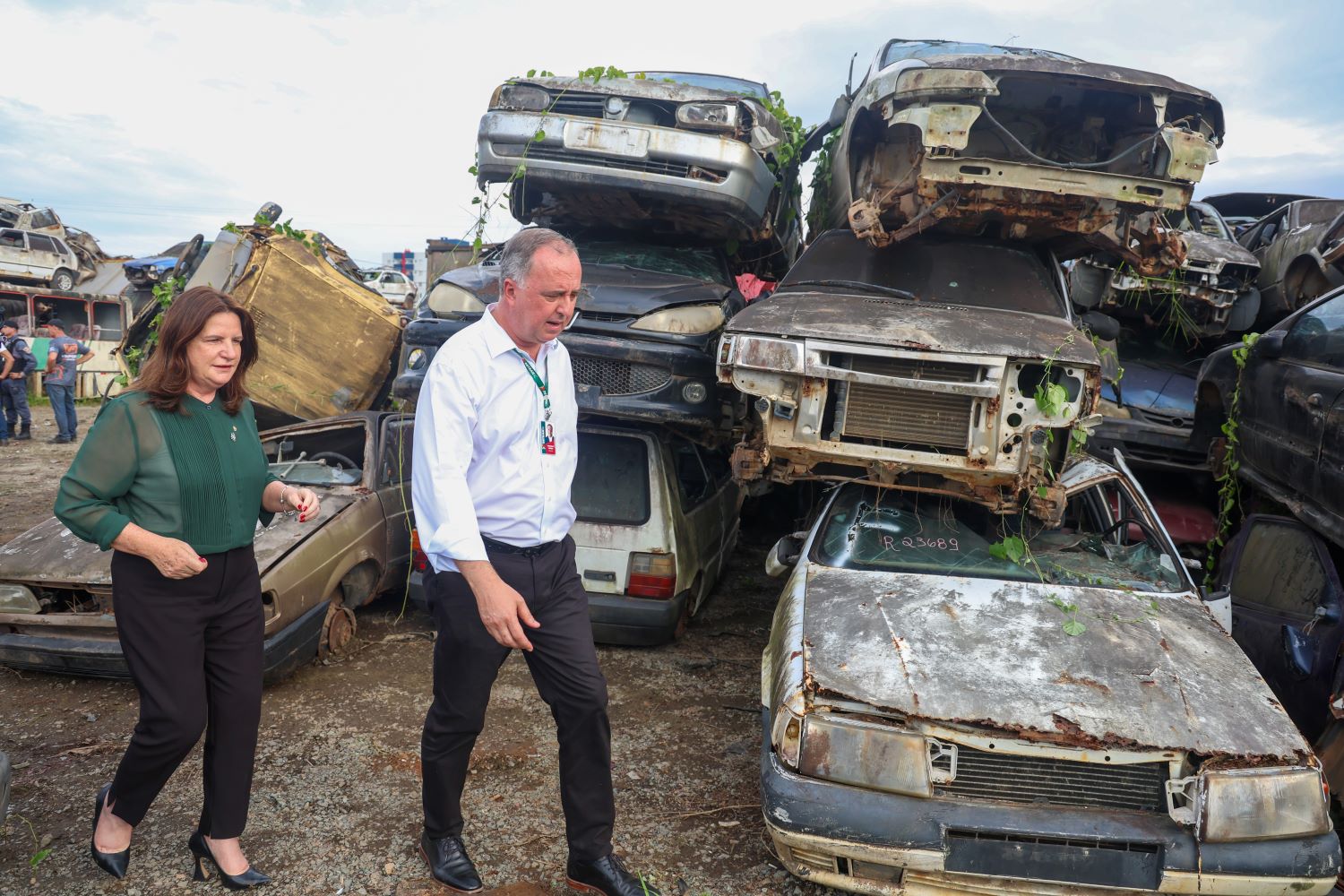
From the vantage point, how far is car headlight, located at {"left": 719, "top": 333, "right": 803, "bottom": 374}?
427 centimetres

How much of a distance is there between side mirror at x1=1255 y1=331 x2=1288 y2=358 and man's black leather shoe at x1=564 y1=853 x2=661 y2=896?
180 inches

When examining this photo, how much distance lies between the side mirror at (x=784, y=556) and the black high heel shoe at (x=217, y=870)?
7.30 ft

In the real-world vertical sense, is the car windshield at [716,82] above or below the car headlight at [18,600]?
above

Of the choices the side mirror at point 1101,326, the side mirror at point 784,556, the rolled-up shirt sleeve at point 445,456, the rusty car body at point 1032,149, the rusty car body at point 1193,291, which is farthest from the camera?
the rusty car body at point 1193,291

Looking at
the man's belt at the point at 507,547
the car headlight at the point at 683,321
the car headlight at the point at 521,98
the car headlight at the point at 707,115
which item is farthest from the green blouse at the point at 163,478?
the car headlight at the point at 707,115

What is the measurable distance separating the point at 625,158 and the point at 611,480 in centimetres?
213

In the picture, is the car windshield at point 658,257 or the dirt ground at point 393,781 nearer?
the dirt ground at point 393,781

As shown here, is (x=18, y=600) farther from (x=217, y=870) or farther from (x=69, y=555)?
(x=217, y=870)

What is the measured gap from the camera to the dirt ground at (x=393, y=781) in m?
3.02

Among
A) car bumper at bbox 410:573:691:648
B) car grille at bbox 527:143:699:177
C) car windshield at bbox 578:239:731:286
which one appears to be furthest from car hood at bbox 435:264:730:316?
car bumper at bbox 410:573:691:648

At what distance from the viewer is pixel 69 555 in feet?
14.4

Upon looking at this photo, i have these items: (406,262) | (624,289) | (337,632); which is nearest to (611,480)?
(624,289)

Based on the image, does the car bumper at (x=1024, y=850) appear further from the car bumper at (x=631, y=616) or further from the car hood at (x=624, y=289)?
the car hood at (x=624, y=289)

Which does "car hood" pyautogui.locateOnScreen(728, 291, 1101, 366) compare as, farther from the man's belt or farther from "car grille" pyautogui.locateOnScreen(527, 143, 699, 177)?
the man's belt
